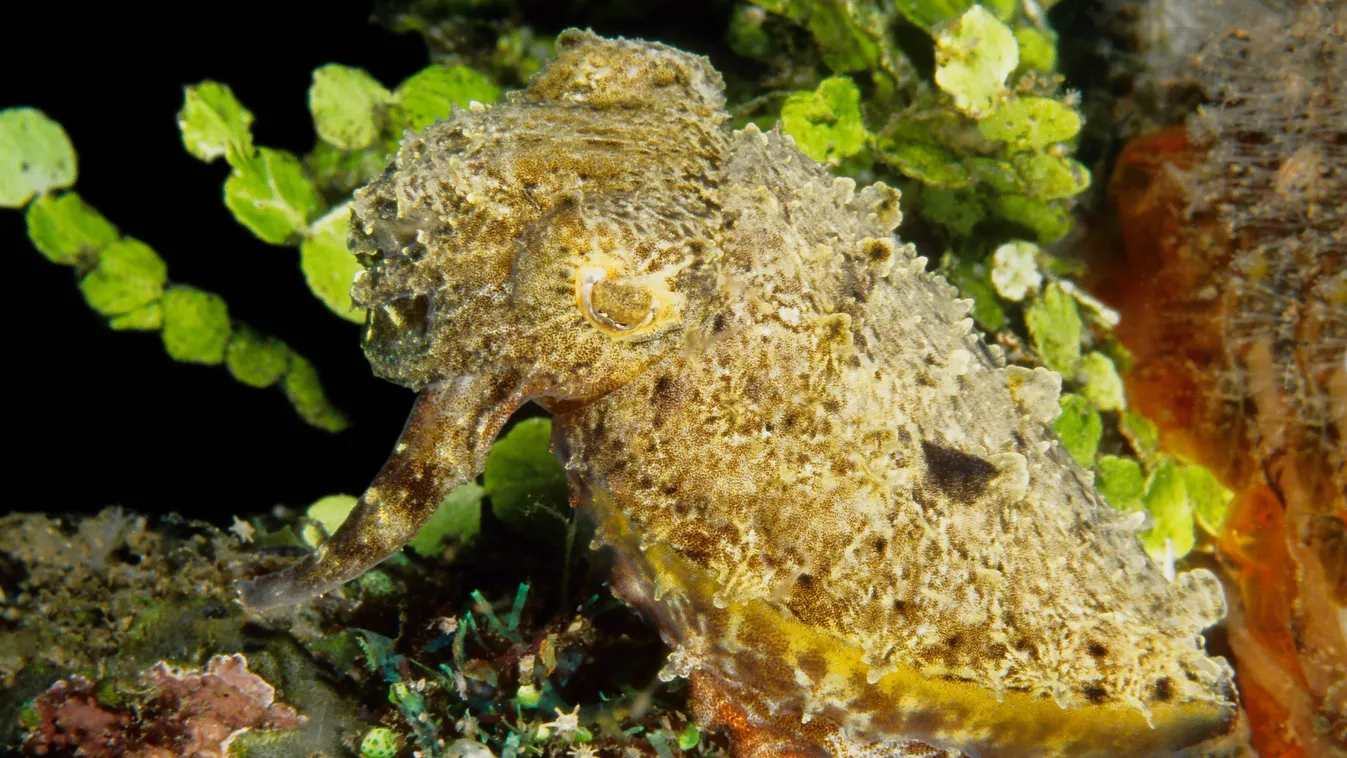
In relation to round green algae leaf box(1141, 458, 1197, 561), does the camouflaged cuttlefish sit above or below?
below

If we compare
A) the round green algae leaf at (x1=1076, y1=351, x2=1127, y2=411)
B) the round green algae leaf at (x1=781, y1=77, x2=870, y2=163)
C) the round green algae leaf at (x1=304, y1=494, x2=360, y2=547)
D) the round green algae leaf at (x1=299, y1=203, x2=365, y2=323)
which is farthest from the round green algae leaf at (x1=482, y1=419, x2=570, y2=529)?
the round green algae leaf at (x1=1076, y1=351, x2=1127, y2=411)

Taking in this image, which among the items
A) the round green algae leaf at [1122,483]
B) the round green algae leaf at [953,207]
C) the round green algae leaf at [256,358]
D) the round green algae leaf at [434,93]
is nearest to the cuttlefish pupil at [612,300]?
the round green algae leaf at [434,93]

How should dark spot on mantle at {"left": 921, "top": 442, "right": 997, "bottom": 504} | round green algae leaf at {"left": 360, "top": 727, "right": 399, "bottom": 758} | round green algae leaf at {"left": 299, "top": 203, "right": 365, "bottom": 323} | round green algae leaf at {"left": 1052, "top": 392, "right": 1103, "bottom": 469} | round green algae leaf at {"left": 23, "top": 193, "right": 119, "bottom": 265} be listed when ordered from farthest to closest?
1. round green algae leaf at {"left": 23, "top": 193, "right": 119, "bottom": 265}
2. round green algae leaf at {"left": 299, "top": 203, "right": 365, "bottom": 323}
3. round green algae leaf at {"left": 1052, "top": 392, "right": 1103, "bottom": 469}
4. round green algae leaf at {"left": 360, "top": 727, "right": 399, "bottom": 758}
5. dark spot on mantle at {"left": 921, "top": 442, "right": 997, "bottom": 504}

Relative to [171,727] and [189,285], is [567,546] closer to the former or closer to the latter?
[171,727]

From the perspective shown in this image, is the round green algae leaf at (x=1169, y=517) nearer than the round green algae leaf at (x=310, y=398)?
Yes

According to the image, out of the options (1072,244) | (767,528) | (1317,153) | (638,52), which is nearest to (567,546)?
(767,528)

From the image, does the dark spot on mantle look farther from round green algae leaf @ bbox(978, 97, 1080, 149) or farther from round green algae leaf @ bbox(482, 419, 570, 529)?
round green algae leaf @ bbox(978, 97, 1080, 149)

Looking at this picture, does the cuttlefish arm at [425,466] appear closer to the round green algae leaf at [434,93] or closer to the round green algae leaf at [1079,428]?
the round green algae leaf at [434,93]

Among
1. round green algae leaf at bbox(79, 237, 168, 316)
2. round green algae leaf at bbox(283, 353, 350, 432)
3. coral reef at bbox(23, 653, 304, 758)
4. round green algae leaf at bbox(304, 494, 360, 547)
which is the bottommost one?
coral reef at bbox(23, 653, 304, 758)

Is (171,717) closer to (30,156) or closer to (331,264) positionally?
(331,264)
